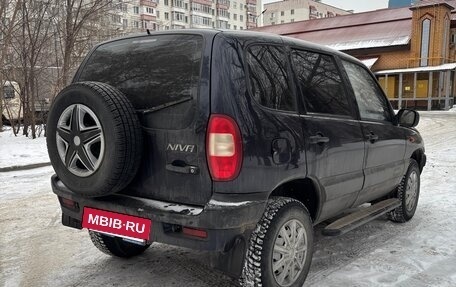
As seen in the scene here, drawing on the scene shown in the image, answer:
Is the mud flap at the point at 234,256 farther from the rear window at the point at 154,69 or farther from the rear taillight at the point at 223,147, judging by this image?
the rear window at the point at 154,69

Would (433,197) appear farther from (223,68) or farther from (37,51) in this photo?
(37,51)

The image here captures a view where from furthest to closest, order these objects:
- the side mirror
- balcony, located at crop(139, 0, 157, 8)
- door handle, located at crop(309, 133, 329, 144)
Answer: balcony, located at crop(139, 0, 157, 8) → the side mirror → door handle, located at crop(309, 133, 329, 144)

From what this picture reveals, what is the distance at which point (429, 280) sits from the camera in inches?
135

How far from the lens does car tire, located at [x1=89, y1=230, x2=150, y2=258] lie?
12.1 ft

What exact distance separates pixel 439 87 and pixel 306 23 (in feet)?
39.3

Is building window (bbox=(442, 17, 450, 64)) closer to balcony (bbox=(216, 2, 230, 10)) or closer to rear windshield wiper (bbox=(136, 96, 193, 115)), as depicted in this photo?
rear windshield wiper (bbox=(136, 96, 193, 115))

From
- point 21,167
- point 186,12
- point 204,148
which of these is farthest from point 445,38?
point 186,12

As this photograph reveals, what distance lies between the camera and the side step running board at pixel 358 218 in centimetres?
358

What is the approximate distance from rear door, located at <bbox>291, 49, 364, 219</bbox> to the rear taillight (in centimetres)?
70

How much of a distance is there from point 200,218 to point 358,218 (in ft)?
6.35

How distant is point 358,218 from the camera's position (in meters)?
3.95

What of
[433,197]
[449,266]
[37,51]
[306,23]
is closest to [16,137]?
[37,51]

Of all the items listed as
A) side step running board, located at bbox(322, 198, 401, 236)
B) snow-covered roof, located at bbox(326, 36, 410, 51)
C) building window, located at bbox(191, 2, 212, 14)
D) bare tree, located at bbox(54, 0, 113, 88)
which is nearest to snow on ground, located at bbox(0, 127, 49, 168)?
bare tree, located at bbox(54, 0, 113, 88)

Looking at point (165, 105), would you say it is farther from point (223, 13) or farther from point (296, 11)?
point (296, 11)
